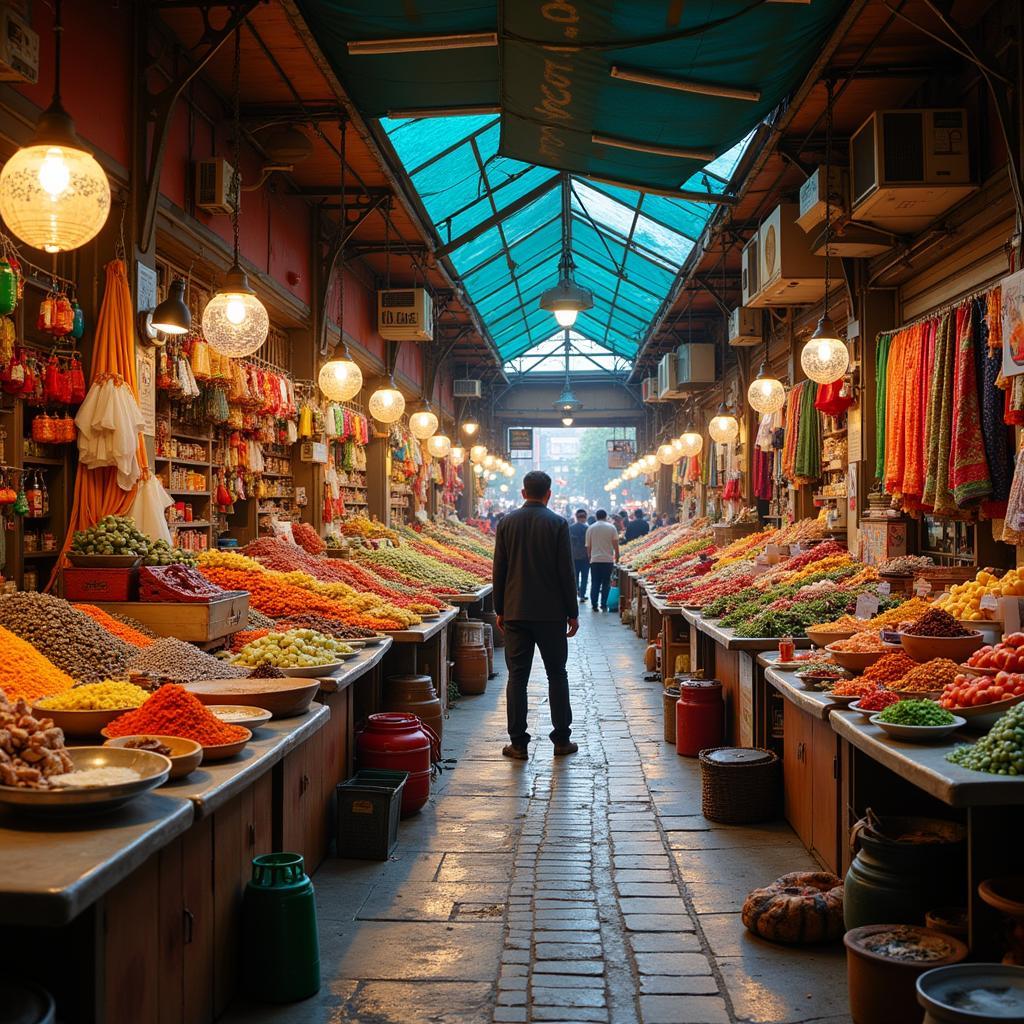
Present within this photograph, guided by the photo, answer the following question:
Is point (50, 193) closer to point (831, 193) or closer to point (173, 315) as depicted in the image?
point (173, 315)

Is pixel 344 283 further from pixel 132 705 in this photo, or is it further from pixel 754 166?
pixel 132 705

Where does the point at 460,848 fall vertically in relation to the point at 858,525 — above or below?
below

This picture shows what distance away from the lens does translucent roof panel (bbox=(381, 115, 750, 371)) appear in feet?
33.6

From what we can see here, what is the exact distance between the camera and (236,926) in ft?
12.0

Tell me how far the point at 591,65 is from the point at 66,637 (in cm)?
412

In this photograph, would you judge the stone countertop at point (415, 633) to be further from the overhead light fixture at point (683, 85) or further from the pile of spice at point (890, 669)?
the overhead light fixture at point (683, 85)

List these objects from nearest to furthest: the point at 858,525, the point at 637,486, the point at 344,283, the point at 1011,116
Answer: the point at 1011,116
the point at 858,525
the point at 344,283
the point at 637,486

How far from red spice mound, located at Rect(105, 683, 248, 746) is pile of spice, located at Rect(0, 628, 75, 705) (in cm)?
58

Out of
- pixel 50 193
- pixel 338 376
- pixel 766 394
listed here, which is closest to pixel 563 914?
pixel 50 193

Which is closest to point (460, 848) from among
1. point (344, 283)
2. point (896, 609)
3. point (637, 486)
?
point (896, 609)

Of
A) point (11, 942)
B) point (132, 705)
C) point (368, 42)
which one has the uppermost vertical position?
point (368, 42)

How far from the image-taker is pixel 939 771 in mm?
3236

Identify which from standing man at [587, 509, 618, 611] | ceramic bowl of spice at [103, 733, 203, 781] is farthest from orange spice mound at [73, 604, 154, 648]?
standing man at [587, 509, 618, 611]

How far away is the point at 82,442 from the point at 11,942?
4022 mm
